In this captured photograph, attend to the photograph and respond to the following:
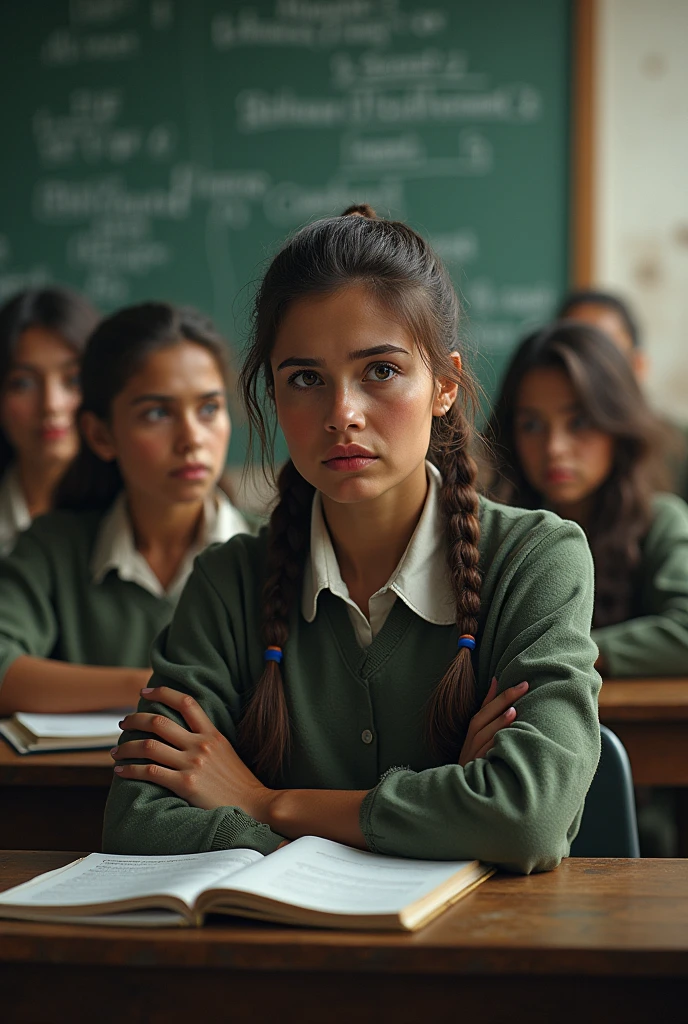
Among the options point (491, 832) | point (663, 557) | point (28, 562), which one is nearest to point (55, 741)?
point (28, 562)

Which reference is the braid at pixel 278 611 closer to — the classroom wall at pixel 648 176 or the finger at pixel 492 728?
the finger at pixel 492 728

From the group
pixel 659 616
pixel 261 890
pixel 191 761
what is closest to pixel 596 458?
pixel 659 616

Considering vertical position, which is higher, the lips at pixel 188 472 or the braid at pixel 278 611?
the lips at pixel 188 472

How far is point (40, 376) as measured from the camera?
3.17 metres

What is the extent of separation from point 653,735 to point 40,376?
194 centimetres

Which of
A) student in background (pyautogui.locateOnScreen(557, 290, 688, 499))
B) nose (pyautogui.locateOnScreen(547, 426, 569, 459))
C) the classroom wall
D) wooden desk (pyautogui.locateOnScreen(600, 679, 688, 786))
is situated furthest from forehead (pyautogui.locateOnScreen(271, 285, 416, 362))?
the classroom wall

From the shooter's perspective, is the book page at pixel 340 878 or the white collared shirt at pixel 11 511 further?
the white collared shirt at pixel 11 511

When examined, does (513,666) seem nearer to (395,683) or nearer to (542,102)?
(395,683)

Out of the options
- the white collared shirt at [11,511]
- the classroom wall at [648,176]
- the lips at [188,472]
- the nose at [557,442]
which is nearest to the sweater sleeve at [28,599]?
the lips at [188,472]

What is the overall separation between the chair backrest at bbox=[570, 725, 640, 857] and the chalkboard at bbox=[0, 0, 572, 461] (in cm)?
273

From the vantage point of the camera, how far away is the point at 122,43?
178 inches

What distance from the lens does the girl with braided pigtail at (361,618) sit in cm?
131

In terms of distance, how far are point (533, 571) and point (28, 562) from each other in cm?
123

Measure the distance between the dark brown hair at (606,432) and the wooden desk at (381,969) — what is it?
5.06 feet
